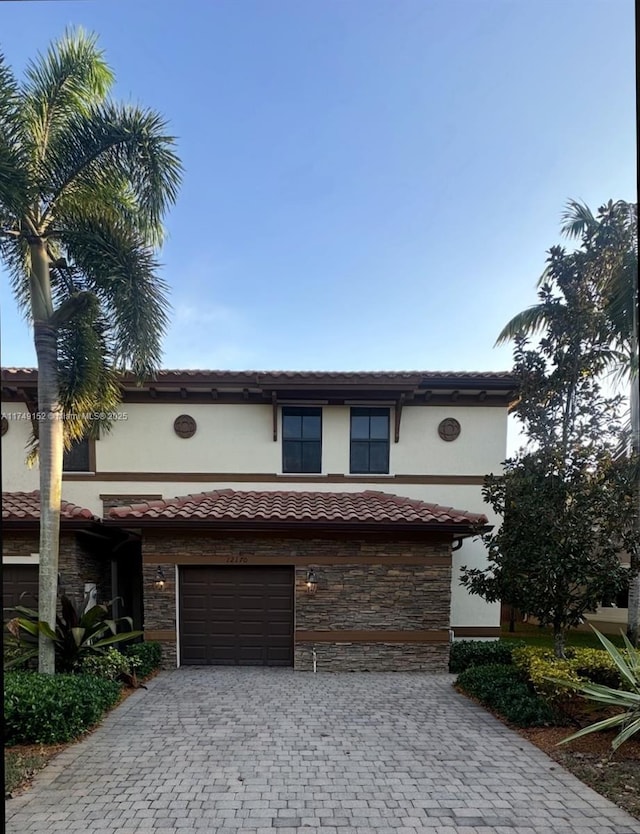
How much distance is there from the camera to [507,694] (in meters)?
6.47

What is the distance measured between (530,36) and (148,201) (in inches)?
214

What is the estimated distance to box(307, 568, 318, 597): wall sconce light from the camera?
8.91 m

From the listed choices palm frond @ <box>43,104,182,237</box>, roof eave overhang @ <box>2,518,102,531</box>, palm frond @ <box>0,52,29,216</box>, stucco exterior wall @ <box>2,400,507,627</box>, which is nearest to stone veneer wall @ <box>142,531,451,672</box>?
roof eave overhang @ <box>2,518,102,531</box>

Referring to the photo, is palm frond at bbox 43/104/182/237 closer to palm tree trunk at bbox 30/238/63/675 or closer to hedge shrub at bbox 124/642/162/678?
palm tree trunk at bbox 30/238/63/675

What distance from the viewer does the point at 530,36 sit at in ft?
13.3

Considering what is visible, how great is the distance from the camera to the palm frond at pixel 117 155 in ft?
21.1

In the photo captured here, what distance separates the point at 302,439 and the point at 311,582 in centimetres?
373

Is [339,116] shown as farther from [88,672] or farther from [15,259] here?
[88,672]

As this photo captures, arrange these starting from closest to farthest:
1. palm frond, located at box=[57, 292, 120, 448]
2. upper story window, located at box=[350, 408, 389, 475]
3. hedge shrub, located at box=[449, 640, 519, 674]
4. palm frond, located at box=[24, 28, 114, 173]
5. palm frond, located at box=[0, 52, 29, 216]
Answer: palm frond, located at box=[0, 52, 29, 216], palm frond, located at box=[24, 28, 114, 173], palm frond, located at box=[57, 292, 120, 448], hedge shrub, located at box=[449, 640, 519, 674], upper story window, located at box=[350, 408, 389, 475]

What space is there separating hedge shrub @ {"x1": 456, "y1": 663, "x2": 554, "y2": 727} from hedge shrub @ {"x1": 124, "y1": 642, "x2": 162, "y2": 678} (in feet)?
18.6

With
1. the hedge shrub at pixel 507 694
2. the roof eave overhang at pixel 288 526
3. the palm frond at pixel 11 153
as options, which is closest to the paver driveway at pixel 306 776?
the hedge shrub at pixel 507 694

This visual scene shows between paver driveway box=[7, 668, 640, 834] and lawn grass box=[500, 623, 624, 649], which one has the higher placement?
paver driveway box=[7, 668, 640, 834]

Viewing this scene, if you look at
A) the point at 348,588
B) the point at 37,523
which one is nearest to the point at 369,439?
the point at 348,588

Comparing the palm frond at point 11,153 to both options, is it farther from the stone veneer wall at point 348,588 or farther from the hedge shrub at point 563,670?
the hedge shrub at point 563,670
